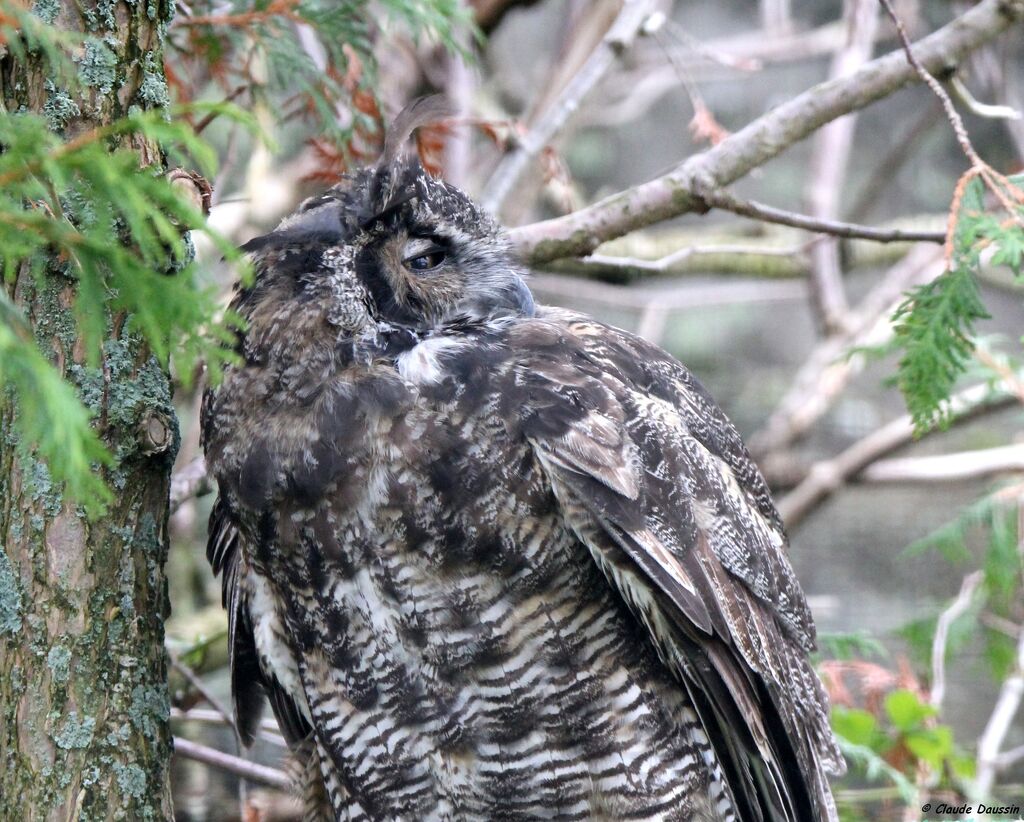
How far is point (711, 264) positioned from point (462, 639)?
3.09m

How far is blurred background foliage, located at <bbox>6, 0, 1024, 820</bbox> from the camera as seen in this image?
1071 millimetres

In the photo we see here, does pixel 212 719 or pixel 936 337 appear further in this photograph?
pixel 212 719

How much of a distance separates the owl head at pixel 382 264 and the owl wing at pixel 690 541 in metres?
0.15

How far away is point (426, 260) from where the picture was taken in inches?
78.9

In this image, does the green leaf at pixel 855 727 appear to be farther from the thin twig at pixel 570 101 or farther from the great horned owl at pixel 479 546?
the thin twig at pixel 570 101

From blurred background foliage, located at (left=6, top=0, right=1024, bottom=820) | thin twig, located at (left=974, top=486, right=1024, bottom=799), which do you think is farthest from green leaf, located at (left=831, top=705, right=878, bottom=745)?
thin twig, located at (left=974, top=486, right=1024, bottom=799)

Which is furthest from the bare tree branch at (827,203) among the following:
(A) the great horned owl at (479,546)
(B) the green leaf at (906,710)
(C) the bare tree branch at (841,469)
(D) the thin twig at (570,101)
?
(A) the great horned owl at (479,546)

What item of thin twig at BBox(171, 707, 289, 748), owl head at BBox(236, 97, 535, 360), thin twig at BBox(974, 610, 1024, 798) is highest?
owl head at BBox(236, 97, 535, 360)

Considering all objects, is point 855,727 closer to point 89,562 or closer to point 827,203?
→ point 89,562

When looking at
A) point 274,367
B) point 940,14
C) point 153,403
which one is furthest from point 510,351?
point 940,14

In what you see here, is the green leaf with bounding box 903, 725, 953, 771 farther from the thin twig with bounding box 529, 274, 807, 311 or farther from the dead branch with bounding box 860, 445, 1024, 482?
the thin twig with bounding box 529, 274, 807, 311

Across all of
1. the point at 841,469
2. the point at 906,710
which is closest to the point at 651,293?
the point at 841,469

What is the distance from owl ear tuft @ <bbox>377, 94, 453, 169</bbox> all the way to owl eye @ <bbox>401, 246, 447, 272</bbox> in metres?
0.18

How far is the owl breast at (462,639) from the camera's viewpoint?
184 cm
